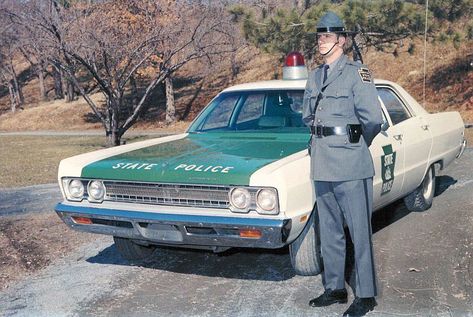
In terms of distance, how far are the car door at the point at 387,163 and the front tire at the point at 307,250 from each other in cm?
81

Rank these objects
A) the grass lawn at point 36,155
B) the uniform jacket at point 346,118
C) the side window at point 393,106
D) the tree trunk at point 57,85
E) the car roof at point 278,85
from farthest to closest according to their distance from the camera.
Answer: the tree trunk at point 57,85, the grass lawn at point 36,155, the side window at point 393,106, the car roof at point 278,85, the uniform jacket at point 346,118

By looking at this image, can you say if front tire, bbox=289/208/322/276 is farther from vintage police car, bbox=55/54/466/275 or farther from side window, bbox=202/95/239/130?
side window, bbox=202/95/239/130

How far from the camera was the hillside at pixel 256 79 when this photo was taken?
22.7m

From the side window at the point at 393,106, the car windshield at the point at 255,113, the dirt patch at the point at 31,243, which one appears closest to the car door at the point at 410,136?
the side window at the point at 393,106

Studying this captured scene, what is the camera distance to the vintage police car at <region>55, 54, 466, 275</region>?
4.34 metres

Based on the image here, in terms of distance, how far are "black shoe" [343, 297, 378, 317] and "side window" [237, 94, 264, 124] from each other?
2.38 m

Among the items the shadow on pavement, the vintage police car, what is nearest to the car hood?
the vintage police car

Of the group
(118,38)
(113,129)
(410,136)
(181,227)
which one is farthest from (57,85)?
(181,227)

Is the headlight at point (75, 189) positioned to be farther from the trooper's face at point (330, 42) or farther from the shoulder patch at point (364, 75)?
the shoulder patch at point (364, 75)

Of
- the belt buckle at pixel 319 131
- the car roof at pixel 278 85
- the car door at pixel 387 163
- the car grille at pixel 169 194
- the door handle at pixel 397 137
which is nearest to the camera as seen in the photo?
the belt buckle at pixel 319 131

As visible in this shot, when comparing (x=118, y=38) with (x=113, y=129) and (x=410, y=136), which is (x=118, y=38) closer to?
(x=113, y=129)

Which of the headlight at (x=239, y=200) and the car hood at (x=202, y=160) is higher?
the car hood at (x=202, y=160)

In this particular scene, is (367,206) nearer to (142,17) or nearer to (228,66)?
(142,17)

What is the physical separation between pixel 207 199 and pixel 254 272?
94 cm
